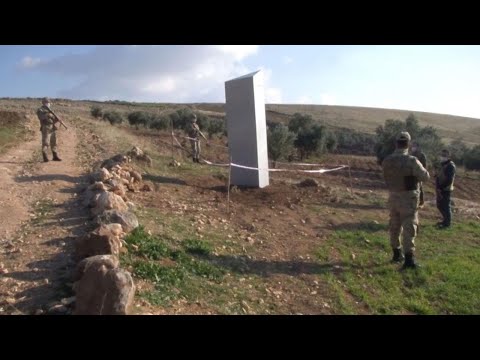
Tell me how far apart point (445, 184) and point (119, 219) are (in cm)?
710

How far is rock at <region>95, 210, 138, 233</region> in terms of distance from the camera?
6.60 metres

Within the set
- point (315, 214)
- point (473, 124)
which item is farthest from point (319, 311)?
point (473, 124)

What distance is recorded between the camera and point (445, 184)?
9.78 m

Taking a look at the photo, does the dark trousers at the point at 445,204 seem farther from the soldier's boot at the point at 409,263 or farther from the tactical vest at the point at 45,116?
the tactical vest at the point at 45,116

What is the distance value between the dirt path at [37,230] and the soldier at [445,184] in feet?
24.7

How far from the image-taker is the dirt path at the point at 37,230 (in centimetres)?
488

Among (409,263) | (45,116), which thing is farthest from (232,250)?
(45,116)

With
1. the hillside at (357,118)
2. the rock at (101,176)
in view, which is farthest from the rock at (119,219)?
the hillside at (357,118)

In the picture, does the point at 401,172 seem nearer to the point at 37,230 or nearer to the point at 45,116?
the point at 37,230

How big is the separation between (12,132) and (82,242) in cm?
1578

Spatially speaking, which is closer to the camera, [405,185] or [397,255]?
[405,185]

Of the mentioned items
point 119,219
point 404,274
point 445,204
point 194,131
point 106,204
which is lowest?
point 404,274

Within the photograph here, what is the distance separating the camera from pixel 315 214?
33.0 ft
